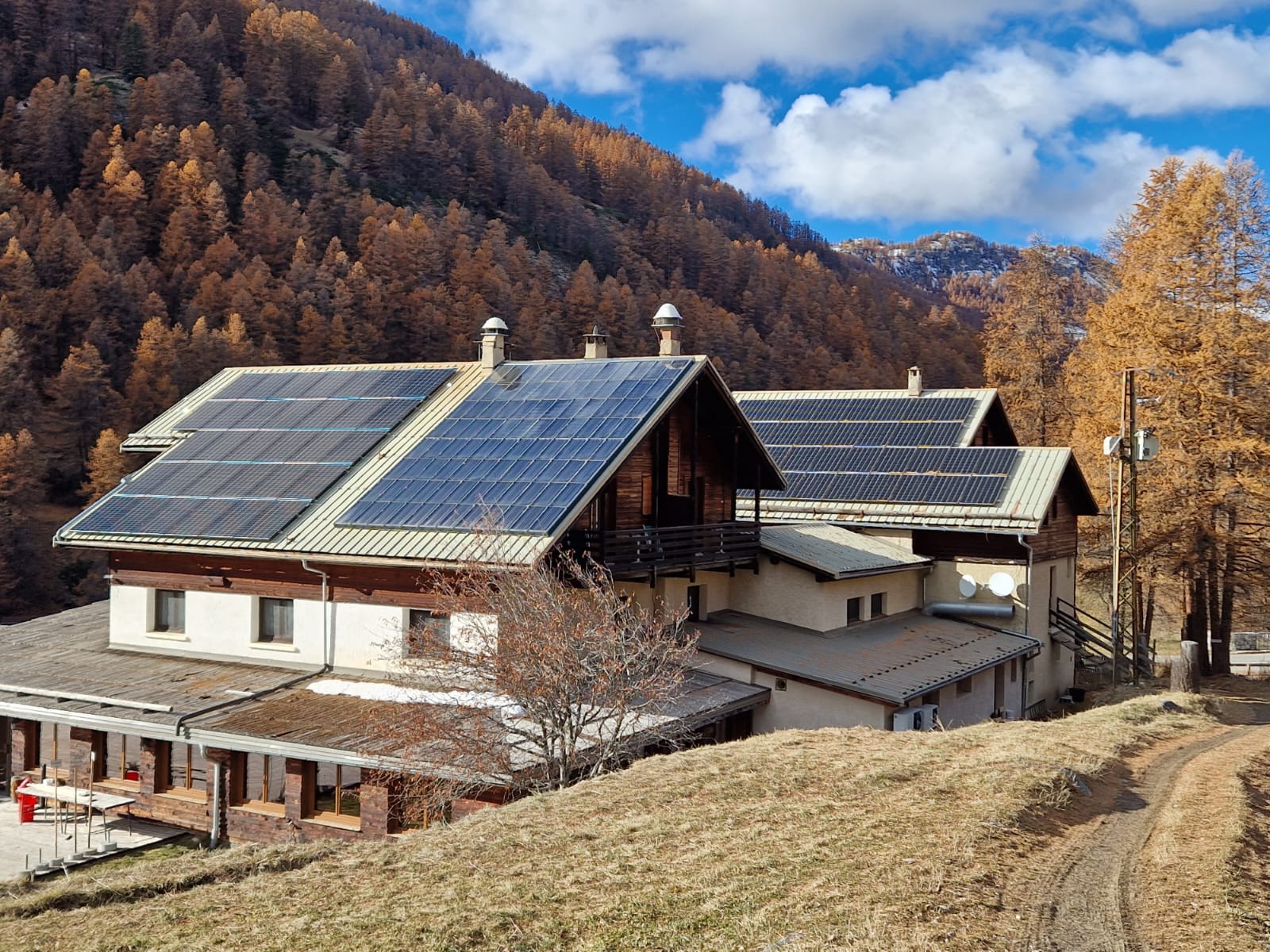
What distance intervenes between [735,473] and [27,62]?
14590 centimetres

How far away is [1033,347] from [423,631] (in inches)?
1740

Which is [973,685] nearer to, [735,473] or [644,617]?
[735,473]

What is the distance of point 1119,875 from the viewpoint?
385 inches

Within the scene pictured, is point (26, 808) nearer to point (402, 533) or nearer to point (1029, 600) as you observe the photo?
point (402, 533)

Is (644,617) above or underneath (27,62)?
underneath

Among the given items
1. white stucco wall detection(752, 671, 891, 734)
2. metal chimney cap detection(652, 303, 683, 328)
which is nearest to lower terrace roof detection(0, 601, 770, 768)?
white stucco wall detection(752, 671, 891, 734)

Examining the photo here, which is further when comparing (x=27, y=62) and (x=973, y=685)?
(x=27, y=62)

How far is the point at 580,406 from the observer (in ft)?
77.5

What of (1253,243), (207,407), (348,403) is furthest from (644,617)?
(1253,243)

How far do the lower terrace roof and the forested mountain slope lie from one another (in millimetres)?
42907

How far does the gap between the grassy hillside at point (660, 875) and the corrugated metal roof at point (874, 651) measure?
7.04 metres

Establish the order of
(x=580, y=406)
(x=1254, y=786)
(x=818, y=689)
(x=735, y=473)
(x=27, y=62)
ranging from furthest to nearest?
(x=27, y=62) < (x=735, y=473) < (x=580, y=406) < (x=818, y=689) < (x=1254, y=786)

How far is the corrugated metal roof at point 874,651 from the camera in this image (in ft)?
72.0

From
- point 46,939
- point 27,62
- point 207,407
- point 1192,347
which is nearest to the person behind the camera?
point 46,939
